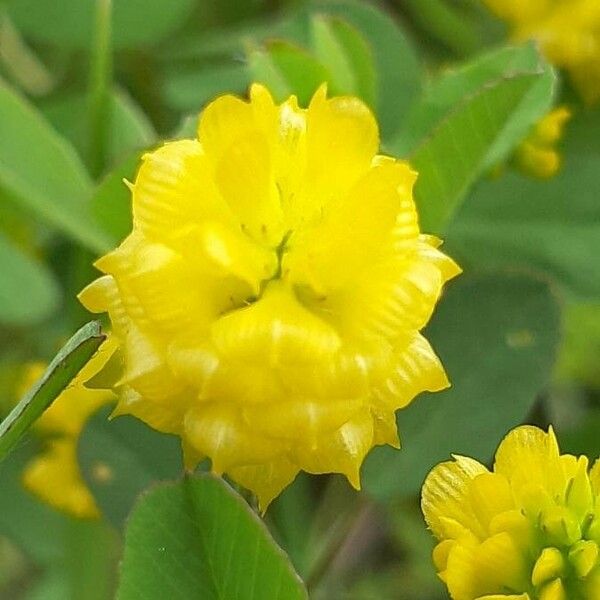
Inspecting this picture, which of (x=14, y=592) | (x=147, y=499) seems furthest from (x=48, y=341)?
(x=147, y=499)

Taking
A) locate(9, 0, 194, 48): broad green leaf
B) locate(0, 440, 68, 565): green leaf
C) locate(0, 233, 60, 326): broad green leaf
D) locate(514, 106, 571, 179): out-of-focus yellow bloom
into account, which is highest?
locate(9, 0, 194, 48): broad green leaf

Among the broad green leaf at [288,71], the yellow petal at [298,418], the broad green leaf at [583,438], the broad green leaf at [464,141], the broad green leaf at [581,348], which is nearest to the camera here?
the yellow petal at [298,418]

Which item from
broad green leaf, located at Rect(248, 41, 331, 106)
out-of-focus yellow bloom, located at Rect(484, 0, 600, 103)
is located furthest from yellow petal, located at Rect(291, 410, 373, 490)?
out-of-focus yellow bloom, located at Rect(484, 0, 600, 103)

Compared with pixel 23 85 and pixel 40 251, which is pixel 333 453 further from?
pixel 23 85

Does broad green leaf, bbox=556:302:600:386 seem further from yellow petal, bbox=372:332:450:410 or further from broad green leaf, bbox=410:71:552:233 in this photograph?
yellow petal, bbox=372:332:450:410

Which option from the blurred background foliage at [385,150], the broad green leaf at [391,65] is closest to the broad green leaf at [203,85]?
the blurred background foliage at [385,150]

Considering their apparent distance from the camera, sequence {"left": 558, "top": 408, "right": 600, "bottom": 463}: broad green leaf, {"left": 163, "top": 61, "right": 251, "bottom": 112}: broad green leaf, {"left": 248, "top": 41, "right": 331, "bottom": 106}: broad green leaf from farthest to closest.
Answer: {"left": 163, "top": 61, "right": 251, "bottom": 112}: broad green leaf < {"left": 558, "top": 408, "right": 600, "bottom": 463}: broad green leaf < {"left": 248, "top": 41, "right": 331, "bottom": 106}: broad green leaf

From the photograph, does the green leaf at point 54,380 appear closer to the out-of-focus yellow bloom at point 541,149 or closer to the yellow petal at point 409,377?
the yellow petal at point 409,377
